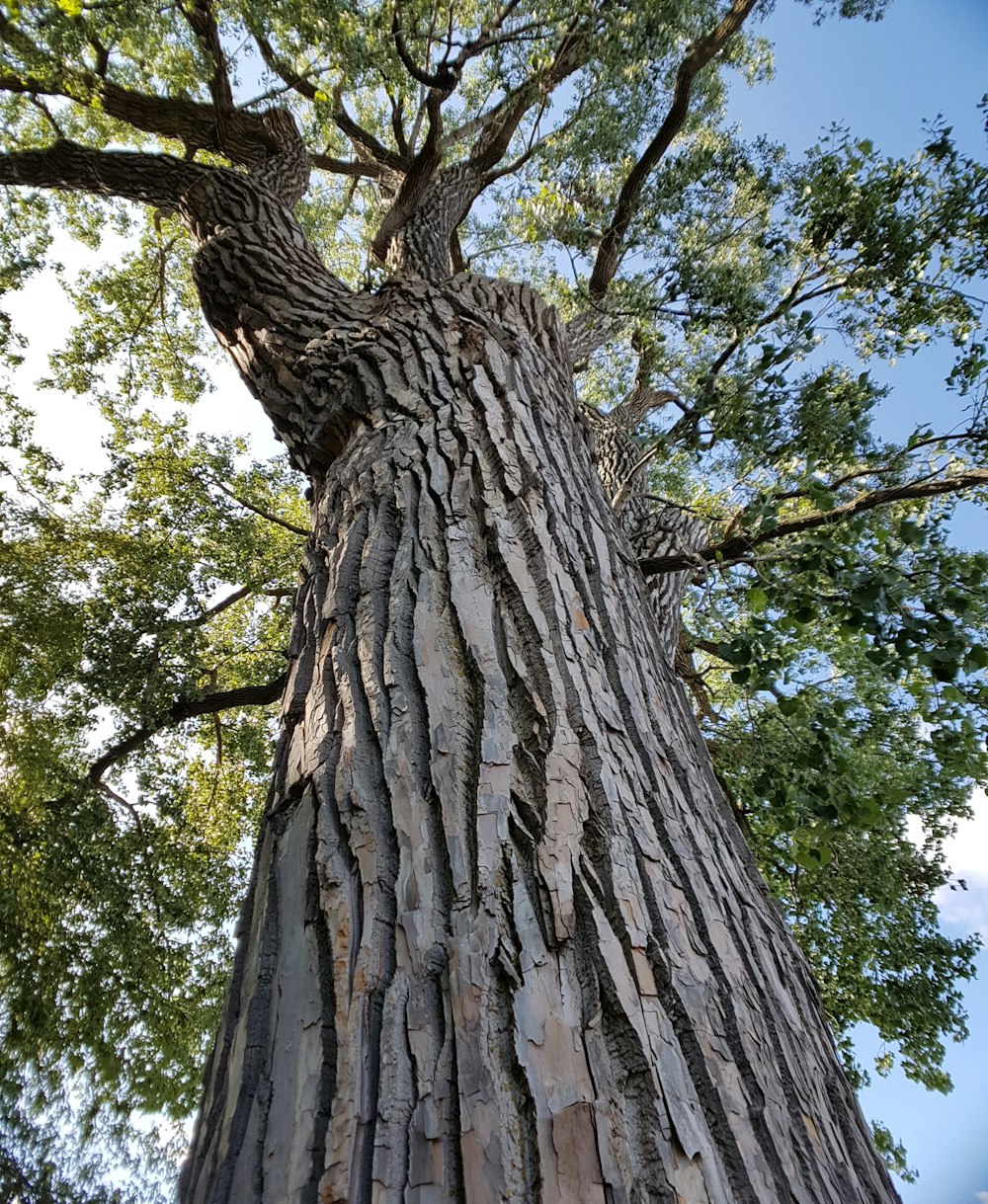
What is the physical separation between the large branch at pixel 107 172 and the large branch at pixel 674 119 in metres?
3.72

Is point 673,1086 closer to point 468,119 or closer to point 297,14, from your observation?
point 297,14

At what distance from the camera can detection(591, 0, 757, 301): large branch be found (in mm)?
6277

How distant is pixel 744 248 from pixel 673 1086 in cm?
859

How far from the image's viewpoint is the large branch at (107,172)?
4426 millimetres

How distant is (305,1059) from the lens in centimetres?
103

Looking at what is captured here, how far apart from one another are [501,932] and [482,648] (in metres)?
0.62

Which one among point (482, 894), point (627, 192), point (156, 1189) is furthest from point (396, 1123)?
point (627, 192)

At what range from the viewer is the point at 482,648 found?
155cm

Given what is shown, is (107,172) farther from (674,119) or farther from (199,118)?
(674,119)

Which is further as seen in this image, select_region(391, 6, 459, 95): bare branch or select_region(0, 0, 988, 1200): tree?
select_region(391, 6, 459, 95): bare branch

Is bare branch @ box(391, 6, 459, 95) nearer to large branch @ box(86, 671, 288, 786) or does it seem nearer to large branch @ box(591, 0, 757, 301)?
large branch @ box(591, 0, 757, 301)

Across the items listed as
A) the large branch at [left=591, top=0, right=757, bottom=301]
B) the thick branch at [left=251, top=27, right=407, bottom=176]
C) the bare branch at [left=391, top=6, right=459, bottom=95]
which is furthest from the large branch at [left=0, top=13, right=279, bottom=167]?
the large branch at [left=591, top=0, right=757, bottom=301]

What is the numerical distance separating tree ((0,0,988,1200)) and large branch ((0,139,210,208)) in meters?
0.03

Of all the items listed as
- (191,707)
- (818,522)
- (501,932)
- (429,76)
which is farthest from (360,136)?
(501,932)
